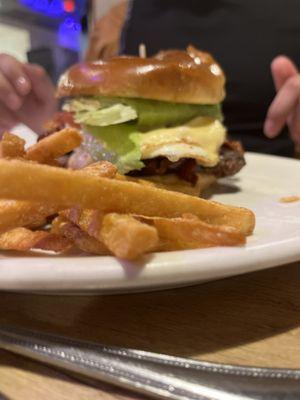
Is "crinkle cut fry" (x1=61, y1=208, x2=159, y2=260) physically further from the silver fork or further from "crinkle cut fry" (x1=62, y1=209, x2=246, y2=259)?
the silver fork

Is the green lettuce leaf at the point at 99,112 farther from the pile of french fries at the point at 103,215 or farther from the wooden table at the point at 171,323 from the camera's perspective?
the wooden table at the point at 171,323

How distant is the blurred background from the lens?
21.4 ft

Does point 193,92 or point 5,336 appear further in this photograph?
point 193,92

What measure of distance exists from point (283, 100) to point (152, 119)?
0.84 metres

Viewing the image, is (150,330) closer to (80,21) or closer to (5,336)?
(5,336)

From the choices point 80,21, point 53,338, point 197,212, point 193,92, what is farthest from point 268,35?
point 80,21

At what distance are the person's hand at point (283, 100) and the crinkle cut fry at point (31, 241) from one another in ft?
4.74

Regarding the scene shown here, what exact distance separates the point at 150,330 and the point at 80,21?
6237 millimetres

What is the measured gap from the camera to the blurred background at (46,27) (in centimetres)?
654

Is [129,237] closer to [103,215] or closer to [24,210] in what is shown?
[103,215]

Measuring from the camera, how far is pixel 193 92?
152 cm

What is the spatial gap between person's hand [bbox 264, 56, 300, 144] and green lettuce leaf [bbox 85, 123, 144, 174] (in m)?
0.87

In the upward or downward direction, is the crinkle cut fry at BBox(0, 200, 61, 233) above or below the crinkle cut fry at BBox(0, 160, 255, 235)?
below

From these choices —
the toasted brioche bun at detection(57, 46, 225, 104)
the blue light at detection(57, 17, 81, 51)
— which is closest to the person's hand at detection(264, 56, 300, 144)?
the toasted brioche bun at detection(57, 46, 225, 104)
